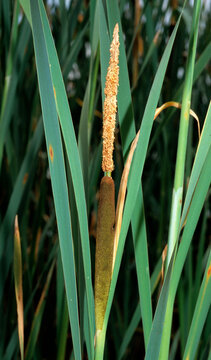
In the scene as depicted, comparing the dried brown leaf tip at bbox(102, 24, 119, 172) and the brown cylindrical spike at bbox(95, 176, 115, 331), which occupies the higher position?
the dried brown leaf tip at bbox(102, 24, 119, 172)

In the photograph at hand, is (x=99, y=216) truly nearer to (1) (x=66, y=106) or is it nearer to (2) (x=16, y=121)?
(1) (x=66, y=106)

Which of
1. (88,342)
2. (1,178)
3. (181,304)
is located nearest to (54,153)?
(88,342)

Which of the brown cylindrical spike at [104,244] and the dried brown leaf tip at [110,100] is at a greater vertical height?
the dried brown leaf tip at [110,100]

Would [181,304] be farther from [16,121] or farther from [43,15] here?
[43,15]

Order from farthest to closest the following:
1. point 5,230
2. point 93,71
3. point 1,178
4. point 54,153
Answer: point 1,178 < point 5,230 < point 93,71 < point 54,153

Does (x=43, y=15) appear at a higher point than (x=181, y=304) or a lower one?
higher

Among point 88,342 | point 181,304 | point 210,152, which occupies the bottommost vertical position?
point 181,304

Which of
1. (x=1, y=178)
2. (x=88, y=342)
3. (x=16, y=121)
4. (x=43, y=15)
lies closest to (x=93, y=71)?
(x=43, y=15)

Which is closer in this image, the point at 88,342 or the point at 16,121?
the point at 88,342

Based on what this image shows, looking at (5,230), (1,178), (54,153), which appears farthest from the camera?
(1,178)
